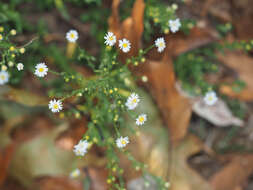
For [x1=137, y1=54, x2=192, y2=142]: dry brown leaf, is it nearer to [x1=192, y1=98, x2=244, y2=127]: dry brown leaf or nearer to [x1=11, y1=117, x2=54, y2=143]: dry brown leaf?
[x1=192, y1=98, x2=244, y2=127]: dry brown leaf

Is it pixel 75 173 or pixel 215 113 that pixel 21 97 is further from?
pixel 215 113

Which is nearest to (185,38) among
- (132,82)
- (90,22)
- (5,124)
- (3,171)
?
(132,82)

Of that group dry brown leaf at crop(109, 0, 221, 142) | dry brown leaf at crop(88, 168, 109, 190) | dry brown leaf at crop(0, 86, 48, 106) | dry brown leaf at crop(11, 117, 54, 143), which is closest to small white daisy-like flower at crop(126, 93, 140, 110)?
dry brown leaf at crop(109, 0, 221, 142)

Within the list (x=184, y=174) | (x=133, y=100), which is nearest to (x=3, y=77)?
(x=133, y=100)

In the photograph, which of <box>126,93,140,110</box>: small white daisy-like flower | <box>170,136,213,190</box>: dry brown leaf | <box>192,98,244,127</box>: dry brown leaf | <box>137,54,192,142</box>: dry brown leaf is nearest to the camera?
<box>126,93,140,110</box>: small white daisy-like flower

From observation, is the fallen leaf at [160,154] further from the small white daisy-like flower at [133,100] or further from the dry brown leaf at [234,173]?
the small white daisy-like flower at [133,100]

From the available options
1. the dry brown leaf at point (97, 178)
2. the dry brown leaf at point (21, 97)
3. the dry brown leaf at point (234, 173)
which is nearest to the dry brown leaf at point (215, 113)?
the dry brown leaf at point (234, 173)
